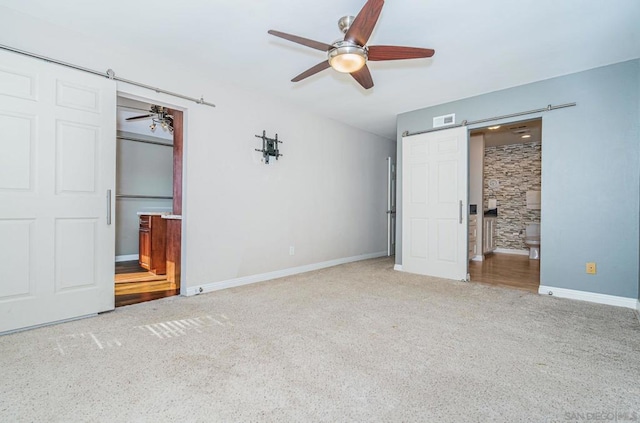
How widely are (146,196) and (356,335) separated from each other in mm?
5491

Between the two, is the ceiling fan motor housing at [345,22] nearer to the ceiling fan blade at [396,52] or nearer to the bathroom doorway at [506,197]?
the ceiling fan blade at [396,52]

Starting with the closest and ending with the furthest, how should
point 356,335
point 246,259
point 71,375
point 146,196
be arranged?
point 71,375, point 356,335, point 246,259, point 146,196

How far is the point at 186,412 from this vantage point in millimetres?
1459

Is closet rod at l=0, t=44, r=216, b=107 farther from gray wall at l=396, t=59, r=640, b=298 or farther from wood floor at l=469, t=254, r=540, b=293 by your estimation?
wood floor at l=469, t=254, r=540, b=293

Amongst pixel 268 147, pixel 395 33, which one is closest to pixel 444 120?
pixel 395 33

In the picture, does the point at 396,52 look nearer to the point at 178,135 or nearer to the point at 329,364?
the point at 329,364

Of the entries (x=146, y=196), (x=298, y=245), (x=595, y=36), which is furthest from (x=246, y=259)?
(x=595, y=36)

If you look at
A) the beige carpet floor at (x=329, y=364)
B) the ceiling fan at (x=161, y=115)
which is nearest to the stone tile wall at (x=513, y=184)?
the beige carpet floor at (x=329, y=364)

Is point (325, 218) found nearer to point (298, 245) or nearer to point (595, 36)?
point (298, 245)

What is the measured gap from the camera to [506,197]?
7305mm

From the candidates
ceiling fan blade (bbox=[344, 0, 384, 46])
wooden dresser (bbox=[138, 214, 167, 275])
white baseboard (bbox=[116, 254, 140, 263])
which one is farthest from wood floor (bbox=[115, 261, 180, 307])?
ceiling fan blade (bbox=[344, 0, 384, 46])

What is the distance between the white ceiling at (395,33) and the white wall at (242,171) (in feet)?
0.60

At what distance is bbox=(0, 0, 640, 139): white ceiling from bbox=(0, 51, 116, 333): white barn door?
57 cm

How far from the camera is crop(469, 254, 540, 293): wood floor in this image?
416cm
